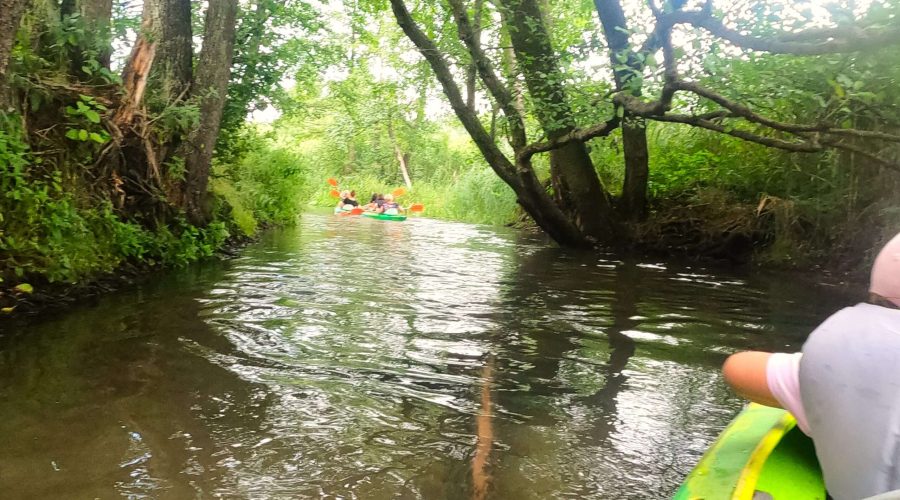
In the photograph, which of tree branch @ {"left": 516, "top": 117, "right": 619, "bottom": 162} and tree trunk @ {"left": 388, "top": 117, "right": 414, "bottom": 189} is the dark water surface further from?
tree trunk @ {"left": 388, "top": 117, "right": 414, "bottom": 189}

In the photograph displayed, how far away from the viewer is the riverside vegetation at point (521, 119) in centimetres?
544

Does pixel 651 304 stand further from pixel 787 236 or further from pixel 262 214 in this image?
pixel 262 214

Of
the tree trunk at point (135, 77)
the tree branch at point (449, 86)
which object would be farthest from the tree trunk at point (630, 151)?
the tree trunk at point (135, 77)

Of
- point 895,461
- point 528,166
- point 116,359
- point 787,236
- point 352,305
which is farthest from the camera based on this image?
point 528,166

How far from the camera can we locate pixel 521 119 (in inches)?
379

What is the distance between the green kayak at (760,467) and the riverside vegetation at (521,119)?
12.9 ft

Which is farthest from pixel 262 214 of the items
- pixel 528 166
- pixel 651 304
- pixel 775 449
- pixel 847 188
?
pixel 775 449

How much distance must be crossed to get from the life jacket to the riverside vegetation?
4080 millimetres

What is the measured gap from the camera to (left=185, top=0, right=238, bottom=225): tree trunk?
25.1 ft

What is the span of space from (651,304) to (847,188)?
3553 mm

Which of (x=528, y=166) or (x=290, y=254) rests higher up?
(x=528, y=166)

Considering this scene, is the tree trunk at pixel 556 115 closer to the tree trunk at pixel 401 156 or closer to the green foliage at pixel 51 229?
the green foliage at pixel 51 229

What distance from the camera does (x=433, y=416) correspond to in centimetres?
328

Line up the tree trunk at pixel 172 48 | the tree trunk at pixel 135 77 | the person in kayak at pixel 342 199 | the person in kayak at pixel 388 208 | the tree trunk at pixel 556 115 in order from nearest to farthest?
1. the tree trunk at pixel 135 77
2. the tree trunk at pixel 172 48
3. the tree trunk at pixel 556 115
4. the person in kayak at pixel 388 208
5. the person in kayak at pixel 342 199
